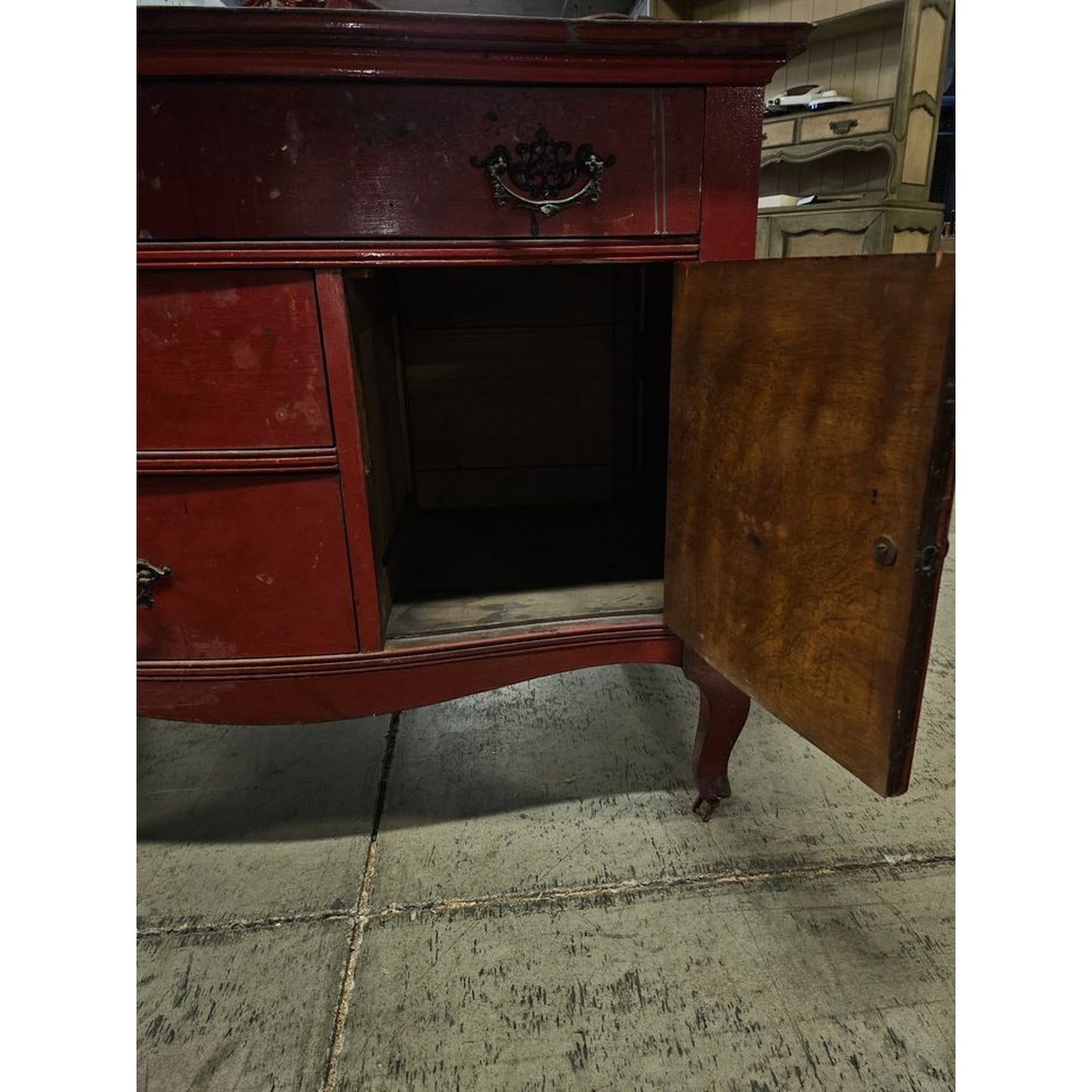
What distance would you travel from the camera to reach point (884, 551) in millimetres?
737

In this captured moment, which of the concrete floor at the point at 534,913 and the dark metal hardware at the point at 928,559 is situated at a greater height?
the dark metal hardware at the point at 928,559

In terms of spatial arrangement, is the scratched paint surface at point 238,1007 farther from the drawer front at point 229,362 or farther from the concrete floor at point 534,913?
the drawer front at point 229,362

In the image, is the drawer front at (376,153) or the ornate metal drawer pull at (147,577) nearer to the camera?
the drawer front at (376,153)

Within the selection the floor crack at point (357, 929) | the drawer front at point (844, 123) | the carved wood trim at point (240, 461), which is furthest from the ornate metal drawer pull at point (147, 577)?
the drawer front at point (844, 123)

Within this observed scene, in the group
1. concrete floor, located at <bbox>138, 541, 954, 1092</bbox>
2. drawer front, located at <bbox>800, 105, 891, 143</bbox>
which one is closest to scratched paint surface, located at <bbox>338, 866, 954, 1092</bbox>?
concrete floor, located at <bbox>138, 541, 954, 1092</bbox>

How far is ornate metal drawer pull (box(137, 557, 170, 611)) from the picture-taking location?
99cm

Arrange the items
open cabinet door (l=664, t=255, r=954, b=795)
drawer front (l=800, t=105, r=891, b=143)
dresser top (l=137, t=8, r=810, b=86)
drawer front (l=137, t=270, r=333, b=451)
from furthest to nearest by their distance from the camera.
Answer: drawer front (l=800, t=105, r=891, b=143), drawer front (l=137, t=270, r=333, b=451), dresser top (l=137, t=8, r=810, b=86), open cabinet door (l=664, t=255, r=954, b=795)

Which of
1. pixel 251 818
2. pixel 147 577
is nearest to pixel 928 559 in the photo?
pixel 147 577

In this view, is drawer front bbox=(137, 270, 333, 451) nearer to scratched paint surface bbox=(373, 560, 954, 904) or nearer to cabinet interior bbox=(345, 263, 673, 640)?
cabinet interior bbox=(345, 263, 673, 640)

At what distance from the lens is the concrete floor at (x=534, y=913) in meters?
0.85

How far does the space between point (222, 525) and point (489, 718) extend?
0.74 meters

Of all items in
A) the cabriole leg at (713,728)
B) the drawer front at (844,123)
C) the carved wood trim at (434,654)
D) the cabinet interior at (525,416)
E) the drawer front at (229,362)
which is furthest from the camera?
the drawer front at (844,123)

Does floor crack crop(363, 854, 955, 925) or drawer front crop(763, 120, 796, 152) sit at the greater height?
drawer front crop(763, 120, 796, 152)

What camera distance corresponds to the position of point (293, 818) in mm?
1256
